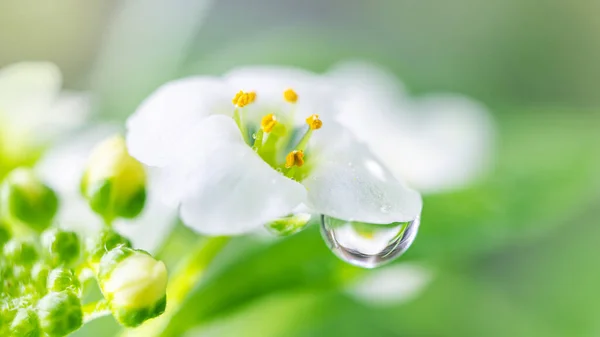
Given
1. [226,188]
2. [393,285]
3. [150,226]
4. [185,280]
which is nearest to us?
[226,188]

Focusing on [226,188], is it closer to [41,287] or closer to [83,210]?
[41,287]

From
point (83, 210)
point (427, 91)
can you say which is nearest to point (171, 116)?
point (83, 210)

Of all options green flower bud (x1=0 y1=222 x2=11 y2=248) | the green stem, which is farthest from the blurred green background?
green flower bud (x1=0 y1=222 x2=11 y2=248)

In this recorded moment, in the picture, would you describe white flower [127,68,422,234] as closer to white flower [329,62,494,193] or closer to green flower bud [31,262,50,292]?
green flower bud [31,262,50,292]

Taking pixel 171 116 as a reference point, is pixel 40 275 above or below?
below

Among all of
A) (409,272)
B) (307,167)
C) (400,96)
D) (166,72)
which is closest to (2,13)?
(166,72)

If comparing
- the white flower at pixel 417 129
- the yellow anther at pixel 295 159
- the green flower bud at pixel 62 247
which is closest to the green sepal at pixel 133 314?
the green flower bud at pixel 62 247
